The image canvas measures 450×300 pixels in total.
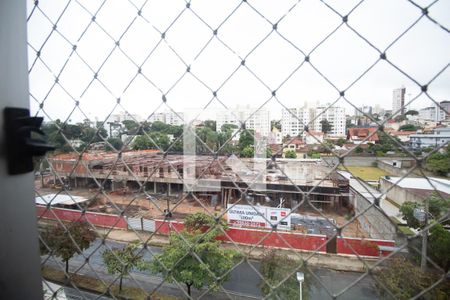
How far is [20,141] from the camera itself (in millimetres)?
406

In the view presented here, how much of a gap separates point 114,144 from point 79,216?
0.28m

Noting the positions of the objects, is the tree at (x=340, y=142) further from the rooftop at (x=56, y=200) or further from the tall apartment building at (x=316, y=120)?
the rooftop at (x=56, y=200)

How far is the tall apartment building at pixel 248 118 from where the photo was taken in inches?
22.9

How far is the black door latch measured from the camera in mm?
403

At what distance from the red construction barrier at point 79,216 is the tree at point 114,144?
0.17 meters

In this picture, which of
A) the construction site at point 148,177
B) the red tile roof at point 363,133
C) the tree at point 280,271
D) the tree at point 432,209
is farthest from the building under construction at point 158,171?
the tree at point 280,271

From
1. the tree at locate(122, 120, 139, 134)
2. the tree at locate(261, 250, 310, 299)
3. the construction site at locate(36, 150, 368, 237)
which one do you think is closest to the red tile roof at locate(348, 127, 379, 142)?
the construction site at locate(36, 150, 368, 237)

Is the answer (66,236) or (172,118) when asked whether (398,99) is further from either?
(66,236)

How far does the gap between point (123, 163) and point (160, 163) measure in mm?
96

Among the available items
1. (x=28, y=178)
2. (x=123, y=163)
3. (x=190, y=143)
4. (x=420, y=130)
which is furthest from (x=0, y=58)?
(x=420, y=130)

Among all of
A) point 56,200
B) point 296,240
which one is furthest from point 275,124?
point 296,240

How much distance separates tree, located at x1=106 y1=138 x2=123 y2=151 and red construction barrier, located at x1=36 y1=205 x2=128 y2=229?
0.17 m

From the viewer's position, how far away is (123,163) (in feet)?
2.09

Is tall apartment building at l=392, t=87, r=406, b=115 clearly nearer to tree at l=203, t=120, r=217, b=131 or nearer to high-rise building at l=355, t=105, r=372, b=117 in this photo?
high-rise building at l=355, t=105, r=372, b=117
